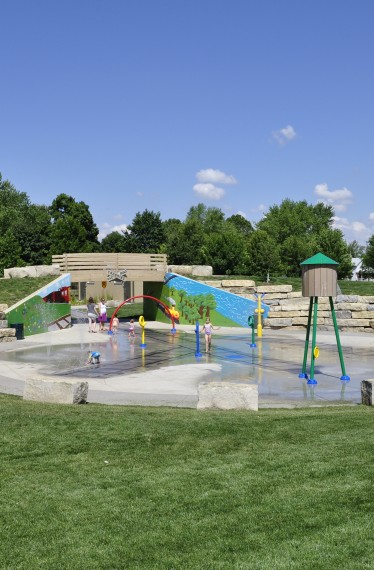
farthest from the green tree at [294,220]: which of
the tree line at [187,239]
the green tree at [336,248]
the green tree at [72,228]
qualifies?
the green tree at [72,228]

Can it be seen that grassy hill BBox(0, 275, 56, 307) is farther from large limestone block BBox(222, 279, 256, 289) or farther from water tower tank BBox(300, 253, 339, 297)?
water tower tank BBox(300, 253, 339, 297)

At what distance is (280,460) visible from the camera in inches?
358

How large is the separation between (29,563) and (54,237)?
76384mm

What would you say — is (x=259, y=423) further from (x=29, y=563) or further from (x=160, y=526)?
(x=29, y=563)

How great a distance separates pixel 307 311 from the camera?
3778cm

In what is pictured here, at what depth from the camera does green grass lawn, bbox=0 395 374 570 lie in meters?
6.36

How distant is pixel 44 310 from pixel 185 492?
93.3ft

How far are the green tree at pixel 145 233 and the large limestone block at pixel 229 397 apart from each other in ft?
251

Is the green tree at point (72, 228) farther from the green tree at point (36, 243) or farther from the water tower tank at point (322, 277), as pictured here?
the water tower tank at point (322, 277)

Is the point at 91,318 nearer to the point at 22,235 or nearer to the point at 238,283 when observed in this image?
the point at 238,283

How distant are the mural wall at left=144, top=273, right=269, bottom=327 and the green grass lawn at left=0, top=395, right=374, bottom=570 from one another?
26243 mm

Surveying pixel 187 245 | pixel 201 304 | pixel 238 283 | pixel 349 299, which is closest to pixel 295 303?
pixel 349 299

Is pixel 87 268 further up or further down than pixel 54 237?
further down

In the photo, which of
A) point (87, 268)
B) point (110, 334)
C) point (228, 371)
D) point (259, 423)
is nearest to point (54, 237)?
point (87, 268)
